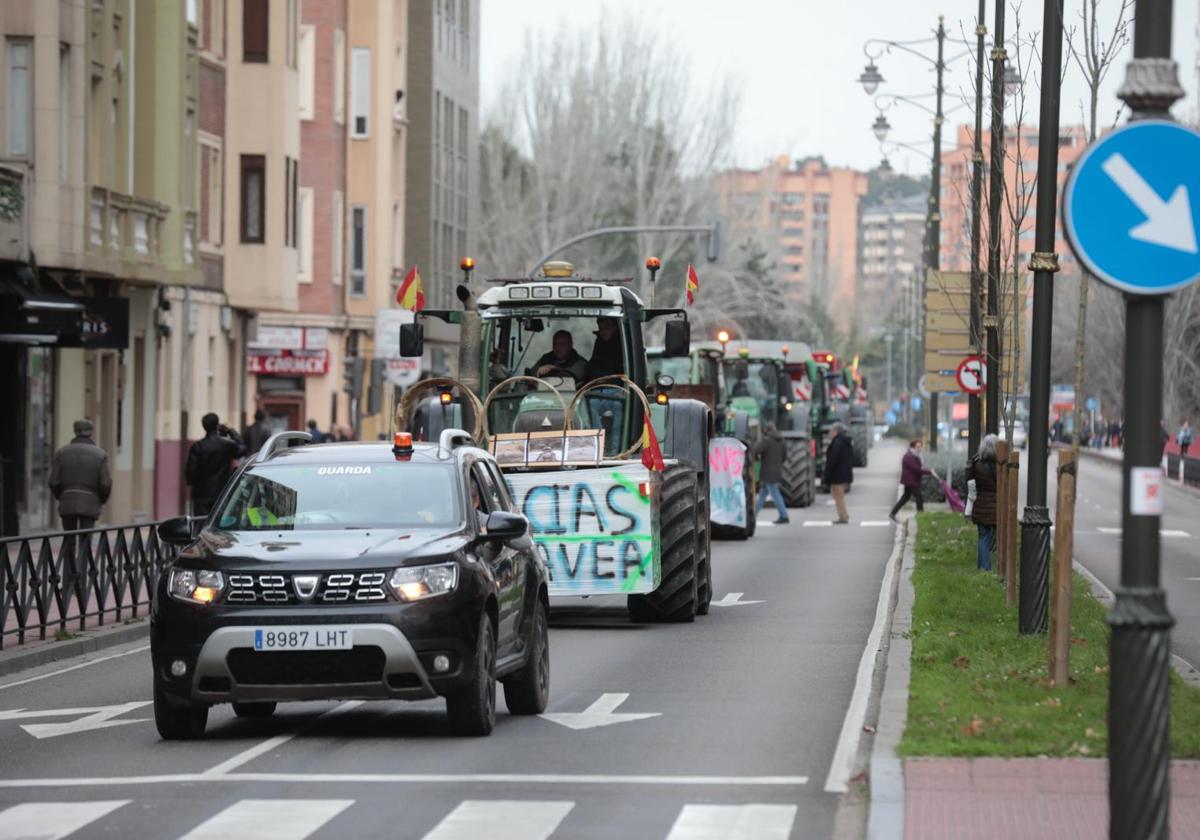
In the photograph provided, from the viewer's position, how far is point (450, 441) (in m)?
14.6

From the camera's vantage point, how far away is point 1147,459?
824cm

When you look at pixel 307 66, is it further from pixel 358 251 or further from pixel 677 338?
pixel 677 338

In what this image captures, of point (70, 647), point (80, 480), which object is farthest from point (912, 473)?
point (70, 647)

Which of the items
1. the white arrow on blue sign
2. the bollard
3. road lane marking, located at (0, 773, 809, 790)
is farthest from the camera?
the bollard

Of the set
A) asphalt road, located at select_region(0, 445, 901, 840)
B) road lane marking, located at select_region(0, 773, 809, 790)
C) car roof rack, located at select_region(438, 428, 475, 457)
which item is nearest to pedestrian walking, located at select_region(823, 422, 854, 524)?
asphalt road, located at select_region(0, 445, 901, 840)

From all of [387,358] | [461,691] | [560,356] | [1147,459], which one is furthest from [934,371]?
[1147,459]

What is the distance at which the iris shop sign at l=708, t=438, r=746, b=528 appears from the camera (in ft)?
124

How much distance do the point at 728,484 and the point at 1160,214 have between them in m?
30.1

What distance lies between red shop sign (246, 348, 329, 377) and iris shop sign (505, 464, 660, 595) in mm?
32606

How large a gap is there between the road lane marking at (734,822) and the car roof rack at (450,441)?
3861mm

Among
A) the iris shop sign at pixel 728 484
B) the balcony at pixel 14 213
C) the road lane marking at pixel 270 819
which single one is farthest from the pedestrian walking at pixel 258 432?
the road lane marking at pixel 270 819

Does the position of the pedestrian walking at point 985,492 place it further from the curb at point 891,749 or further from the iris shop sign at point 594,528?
the curb at point 891,749

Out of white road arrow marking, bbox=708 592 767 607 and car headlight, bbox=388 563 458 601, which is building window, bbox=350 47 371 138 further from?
car headlight, bbox=388 563 458 601

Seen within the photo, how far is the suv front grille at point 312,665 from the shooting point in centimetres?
1277
